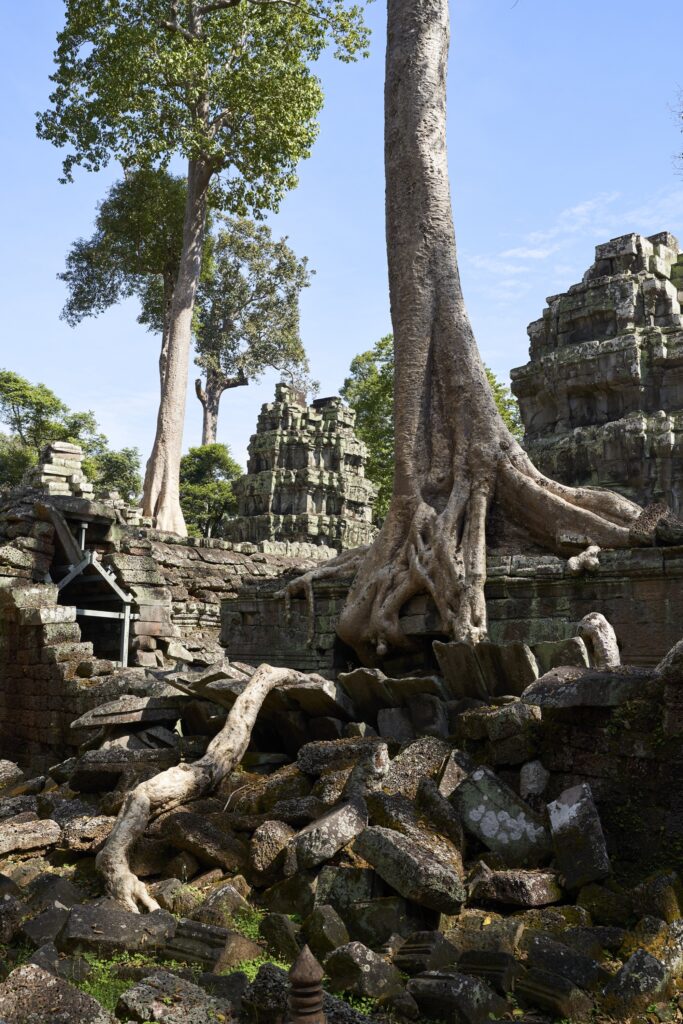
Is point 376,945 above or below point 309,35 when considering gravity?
below

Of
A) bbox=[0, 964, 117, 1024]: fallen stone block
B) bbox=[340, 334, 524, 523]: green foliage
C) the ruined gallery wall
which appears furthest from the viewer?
bbox=[340, 334, 524, 523]: green foliage

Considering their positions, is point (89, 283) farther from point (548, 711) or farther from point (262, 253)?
point (548, 711)

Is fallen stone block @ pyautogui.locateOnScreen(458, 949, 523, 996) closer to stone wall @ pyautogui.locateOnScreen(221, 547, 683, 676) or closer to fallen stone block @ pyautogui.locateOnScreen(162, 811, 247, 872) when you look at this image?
fallen stone block @ pyautogui.locateOnScreen(162, 811, 247, 872)

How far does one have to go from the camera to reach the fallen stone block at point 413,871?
3312 mm

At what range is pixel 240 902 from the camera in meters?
3.79

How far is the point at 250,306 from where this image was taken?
135 ft

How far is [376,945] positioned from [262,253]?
3975 centimetres

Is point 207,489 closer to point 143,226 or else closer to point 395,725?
point 143,226

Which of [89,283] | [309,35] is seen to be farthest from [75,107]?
[89,283]

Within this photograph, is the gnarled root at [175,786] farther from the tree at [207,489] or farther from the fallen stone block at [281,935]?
the tree at [207,489]

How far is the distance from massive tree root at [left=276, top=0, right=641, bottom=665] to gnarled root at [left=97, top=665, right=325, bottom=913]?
1919mm

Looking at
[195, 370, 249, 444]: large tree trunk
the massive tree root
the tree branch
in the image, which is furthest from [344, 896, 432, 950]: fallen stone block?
[195, 370, 249, 444]: large tree trunk

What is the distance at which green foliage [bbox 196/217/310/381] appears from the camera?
132ft

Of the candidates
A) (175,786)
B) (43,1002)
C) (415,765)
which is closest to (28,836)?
(175,786)
